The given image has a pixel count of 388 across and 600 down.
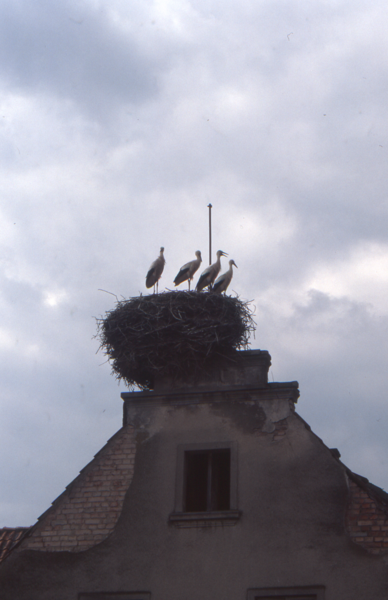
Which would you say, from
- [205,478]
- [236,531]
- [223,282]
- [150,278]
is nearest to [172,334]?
[205,478]

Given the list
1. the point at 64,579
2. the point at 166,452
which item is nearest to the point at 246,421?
the point at 166,452

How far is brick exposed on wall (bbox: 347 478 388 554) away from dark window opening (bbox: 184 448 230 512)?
67.9 inches

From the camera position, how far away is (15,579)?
32.4 ft

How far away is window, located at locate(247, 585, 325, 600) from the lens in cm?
893

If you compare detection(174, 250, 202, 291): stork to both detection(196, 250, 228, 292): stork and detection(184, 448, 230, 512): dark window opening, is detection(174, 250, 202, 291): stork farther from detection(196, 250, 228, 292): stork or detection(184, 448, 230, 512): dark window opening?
detection(184, 448, 230, 512): dark window opening

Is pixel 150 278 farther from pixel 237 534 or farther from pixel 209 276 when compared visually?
pixel 237 534

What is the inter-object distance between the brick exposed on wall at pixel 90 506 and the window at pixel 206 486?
743 mm

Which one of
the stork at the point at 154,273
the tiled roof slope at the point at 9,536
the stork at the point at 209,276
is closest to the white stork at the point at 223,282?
the stork at the point at 209,276

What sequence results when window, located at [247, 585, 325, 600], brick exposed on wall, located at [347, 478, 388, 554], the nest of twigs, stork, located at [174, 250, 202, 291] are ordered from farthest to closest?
1. stork, located at [174, 250, 202, 291]
2. the nest of twigs
3. brick exposed on wall, located at [347, 478, 388, 554]
4. window, located at [247, 585, 325, 600]

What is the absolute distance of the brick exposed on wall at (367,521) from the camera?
9031 mm

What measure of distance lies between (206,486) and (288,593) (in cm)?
196

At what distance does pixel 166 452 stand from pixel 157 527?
3.39 ft

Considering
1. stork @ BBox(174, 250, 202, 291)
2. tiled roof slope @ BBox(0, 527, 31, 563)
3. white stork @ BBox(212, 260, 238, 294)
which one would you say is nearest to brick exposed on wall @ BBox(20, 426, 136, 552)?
tiled roof slope @ BBox(0, 527, 31, 563)

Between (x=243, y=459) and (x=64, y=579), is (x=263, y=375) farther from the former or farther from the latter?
(x=64, y=579)
